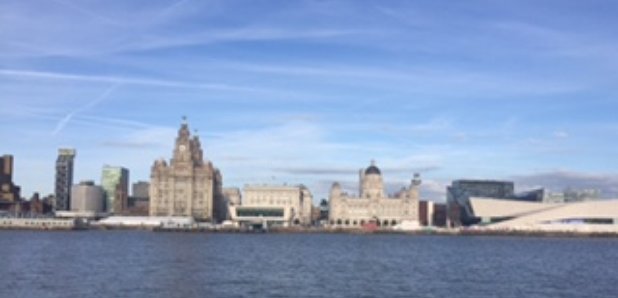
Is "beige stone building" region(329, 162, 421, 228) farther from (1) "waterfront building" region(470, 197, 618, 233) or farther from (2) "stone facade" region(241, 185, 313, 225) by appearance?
(1) "waterfront building" region(470, 197, 618, 233)

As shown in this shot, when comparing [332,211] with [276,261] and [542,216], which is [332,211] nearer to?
[542,216]

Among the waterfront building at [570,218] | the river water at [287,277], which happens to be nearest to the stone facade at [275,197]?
the waterfront building at [570,218]

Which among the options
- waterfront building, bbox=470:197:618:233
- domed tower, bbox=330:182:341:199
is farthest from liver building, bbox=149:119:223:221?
waterfront building, bbox=470:197:618:233

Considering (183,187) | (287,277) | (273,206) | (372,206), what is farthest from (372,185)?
(287,277)

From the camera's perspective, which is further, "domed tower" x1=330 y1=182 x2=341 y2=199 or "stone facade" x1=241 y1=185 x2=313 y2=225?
"domed tower" x1=330 y1=182 x2=341 y2=199

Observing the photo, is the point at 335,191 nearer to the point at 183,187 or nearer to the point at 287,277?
the point at 183,187

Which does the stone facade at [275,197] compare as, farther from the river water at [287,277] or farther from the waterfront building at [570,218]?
the river water at [287,277]

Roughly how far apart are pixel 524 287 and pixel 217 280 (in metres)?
13.5

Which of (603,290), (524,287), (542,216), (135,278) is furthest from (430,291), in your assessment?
(542,216)

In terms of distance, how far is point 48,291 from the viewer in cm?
3366

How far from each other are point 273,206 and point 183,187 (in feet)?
61.1

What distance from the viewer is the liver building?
580ft

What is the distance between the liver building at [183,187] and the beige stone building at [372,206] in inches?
1038

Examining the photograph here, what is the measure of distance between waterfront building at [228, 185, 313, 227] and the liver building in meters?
6.11
